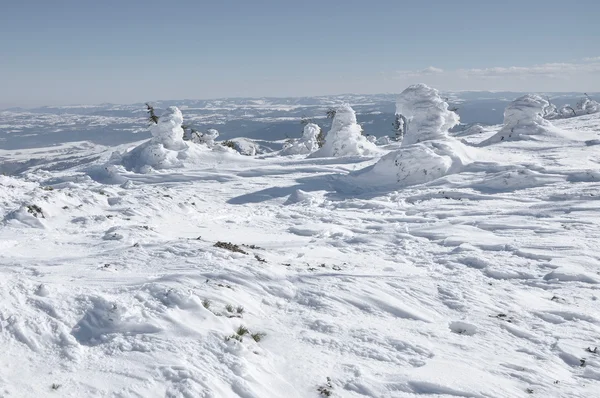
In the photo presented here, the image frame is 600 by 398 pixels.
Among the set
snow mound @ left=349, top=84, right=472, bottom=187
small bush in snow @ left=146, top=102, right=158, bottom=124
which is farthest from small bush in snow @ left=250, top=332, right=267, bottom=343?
small bush in snow @ left=146, top=102, right=158, bottom=124

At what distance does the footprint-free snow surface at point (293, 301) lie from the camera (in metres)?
6.51

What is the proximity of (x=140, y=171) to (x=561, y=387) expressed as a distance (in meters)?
31.7

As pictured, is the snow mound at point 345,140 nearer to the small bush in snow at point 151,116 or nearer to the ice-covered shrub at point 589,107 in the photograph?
the small bush in snow at point 151,116

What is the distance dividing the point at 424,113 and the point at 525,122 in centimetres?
967

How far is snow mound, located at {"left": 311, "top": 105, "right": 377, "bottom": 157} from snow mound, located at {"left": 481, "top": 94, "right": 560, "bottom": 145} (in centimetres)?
1065

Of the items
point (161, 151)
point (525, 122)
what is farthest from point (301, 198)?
point (525, 122)

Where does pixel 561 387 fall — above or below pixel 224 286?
below

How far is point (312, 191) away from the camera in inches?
1053

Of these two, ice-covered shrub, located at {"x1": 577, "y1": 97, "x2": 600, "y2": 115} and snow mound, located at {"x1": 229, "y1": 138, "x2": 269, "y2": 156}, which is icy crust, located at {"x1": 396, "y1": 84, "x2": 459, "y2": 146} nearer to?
snow mound, located at {"x1": 229, "y1": 138, "x2": 269, "y2": 156}

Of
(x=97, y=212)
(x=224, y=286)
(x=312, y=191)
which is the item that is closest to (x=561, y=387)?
(x=224, y=286)

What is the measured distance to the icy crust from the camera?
36062mm

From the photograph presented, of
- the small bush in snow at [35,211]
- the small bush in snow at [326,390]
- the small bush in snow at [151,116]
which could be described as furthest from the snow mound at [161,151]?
the small bush in snow at [326,390]

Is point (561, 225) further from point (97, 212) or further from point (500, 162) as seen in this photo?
point (97, 212)

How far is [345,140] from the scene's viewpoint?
130 ft
